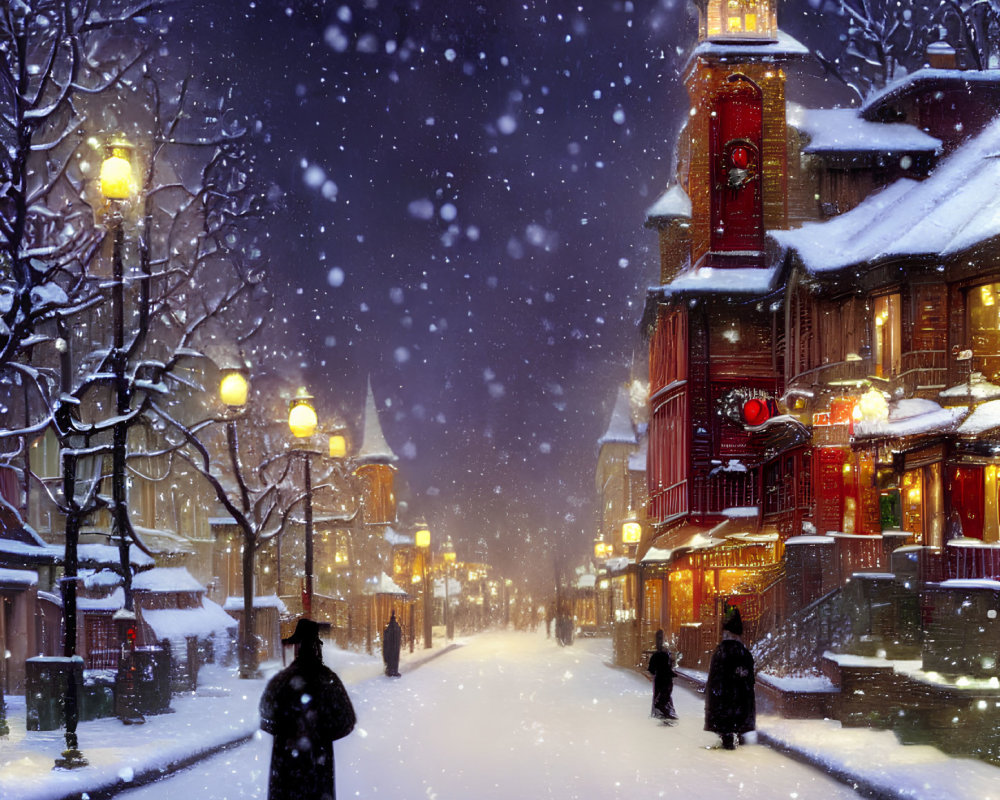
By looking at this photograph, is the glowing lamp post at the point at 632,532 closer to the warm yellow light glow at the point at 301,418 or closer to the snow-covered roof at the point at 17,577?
the warm yellow light glow at the point at 301,418

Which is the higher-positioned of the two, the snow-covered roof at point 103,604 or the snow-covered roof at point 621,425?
the snow-covered roof at point 621,425

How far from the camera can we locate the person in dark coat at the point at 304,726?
889 cm

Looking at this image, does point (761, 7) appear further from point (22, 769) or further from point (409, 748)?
point (22, 769)

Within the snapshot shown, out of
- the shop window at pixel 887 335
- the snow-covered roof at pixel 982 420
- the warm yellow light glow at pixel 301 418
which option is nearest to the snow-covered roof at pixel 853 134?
the shop window at pixel 887 335

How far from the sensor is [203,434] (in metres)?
49.6

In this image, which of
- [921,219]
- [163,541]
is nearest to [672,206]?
[921,219]

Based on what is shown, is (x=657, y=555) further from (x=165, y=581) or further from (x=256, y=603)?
(x=165, y=581)

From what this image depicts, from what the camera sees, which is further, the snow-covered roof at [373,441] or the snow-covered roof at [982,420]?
the snow-covered roof at [373,441]

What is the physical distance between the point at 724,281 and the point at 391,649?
14424 millimetres

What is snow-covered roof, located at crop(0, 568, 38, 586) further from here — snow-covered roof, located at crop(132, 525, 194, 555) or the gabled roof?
the gabled roof

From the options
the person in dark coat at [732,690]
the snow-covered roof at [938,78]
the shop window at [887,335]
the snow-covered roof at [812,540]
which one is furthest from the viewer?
the snow-covered roof at [938,78]

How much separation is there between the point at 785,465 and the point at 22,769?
2388 cm

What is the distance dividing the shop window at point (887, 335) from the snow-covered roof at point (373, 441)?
2212 inches

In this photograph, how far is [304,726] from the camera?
8945mm
